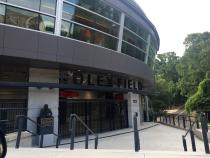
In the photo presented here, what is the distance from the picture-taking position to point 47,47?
50.2 ft

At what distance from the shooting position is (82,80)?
65.3 feet

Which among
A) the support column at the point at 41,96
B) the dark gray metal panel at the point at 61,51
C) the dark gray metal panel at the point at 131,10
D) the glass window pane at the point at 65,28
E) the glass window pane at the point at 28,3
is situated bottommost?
the support column at the point at 41,96

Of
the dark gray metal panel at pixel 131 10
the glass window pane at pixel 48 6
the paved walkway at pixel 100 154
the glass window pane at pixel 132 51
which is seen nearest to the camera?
the paved walkway at pixel 100 154

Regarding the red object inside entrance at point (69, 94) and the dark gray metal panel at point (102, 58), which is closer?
the dark gray metal panel at point (102, 58)

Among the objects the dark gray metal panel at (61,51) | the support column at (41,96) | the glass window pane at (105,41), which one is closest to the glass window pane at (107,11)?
the glass window pane at (105,41)

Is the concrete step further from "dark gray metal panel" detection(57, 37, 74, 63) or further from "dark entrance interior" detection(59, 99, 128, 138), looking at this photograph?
"dark entrance interior" detection(59, 99, 128, 138)

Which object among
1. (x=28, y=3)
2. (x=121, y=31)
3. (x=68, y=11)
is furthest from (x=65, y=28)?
(x=121, y=31)

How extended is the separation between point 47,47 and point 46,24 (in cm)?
148

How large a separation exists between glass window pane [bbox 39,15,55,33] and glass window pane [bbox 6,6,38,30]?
0.30 metres

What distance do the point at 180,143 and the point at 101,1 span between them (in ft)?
35.0

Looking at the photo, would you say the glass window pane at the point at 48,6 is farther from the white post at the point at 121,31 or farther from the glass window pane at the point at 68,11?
the white post at the point at 121,31

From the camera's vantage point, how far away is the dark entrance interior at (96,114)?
18000mm

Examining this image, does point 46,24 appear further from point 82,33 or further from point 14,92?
point 14,92

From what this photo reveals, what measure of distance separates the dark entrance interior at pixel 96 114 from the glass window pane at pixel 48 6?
576 cm
